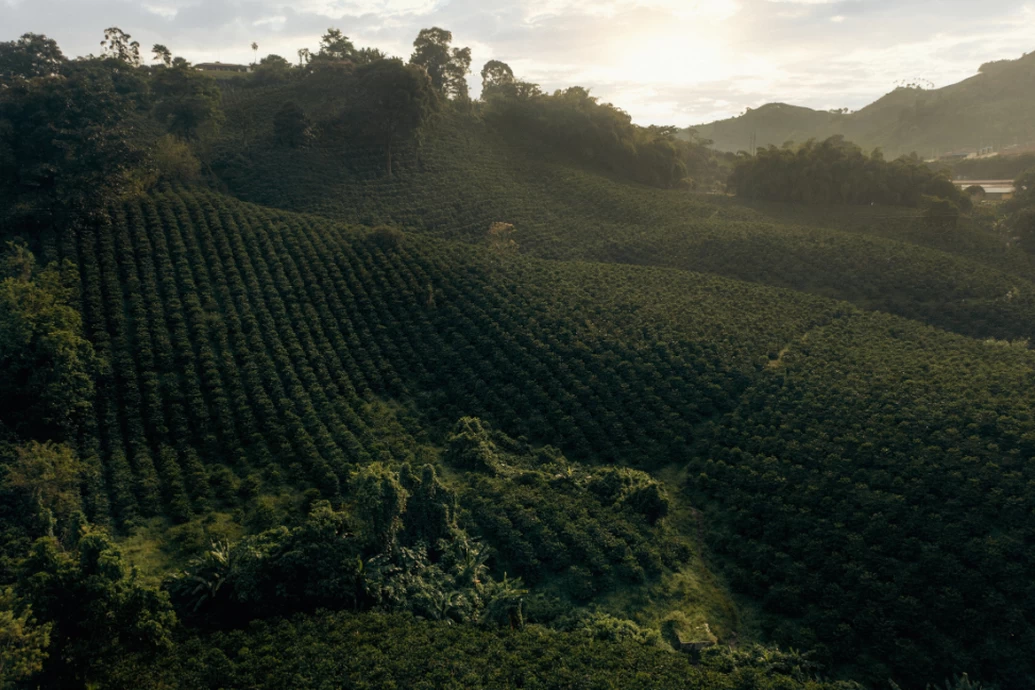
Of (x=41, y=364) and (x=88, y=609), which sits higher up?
(x=41, y=364)

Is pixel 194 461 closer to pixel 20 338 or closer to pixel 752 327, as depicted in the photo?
pixel 20 338

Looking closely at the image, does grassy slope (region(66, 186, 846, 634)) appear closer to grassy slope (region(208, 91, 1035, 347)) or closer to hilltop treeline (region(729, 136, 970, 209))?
grassy slope (region(208, 91, 1035, 347))

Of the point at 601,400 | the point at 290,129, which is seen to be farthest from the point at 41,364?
the point at 290,129

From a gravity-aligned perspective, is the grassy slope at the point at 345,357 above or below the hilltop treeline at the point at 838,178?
below

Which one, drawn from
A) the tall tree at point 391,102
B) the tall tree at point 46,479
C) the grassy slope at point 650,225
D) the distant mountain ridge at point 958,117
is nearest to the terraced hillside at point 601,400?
the tall tree at point 46,479

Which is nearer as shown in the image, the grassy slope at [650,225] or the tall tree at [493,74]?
the grassy slope at [650,225]

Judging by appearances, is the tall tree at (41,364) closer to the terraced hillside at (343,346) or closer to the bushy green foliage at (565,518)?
the terraced hillside at (343,346)

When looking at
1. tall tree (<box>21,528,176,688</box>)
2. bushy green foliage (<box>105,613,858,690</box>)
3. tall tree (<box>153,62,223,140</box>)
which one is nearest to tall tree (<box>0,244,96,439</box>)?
tall tree (<box>21,528,176,688</box>)

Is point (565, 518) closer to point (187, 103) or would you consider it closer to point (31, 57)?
point (187, 103)
